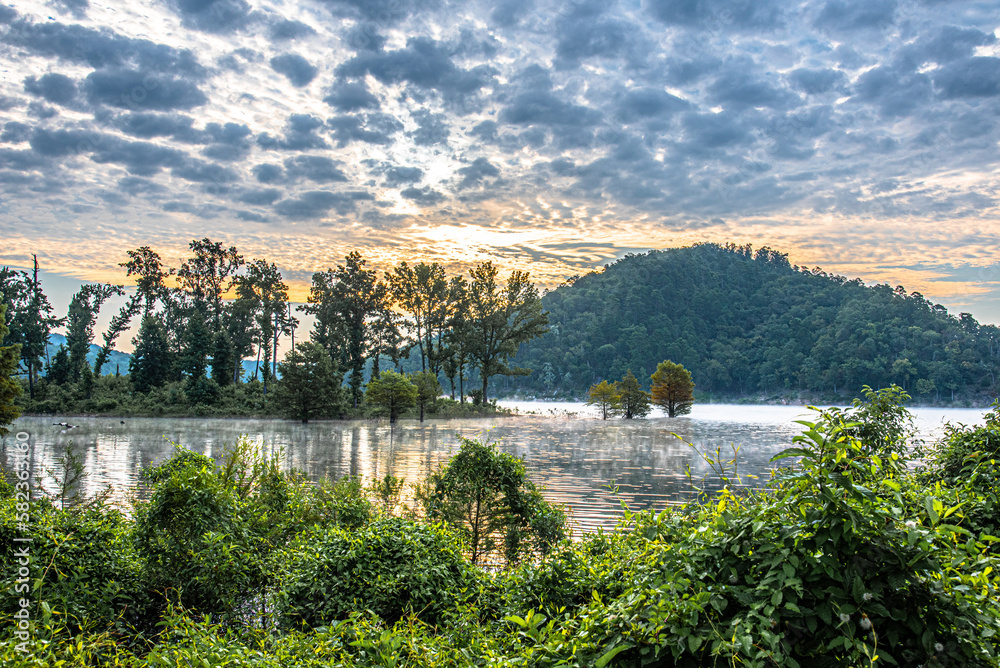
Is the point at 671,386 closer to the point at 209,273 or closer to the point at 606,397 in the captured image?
the point at 606,397

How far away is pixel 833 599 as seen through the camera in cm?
225

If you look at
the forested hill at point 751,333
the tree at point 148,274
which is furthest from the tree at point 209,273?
the forested hill at point 751,333

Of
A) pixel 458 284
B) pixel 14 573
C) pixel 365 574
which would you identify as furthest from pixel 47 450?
pixel 458 284

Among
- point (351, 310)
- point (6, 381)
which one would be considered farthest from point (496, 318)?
point (6, 381)

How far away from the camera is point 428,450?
25.4 m

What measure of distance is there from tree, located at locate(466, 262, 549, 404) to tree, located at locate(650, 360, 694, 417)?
14824 millimetres

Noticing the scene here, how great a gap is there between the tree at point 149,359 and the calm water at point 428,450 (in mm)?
9873

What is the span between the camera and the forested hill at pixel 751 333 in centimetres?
9219

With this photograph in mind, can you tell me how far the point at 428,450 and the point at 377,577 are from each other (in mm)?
21015

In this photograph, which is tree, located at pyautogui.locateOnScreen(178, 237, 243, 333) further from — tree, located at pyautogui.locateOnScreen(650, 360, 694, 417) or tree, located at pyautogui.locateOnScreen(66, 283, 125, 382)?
tree, located at pyautogui.locateOnScreen(650, 360, 694, 417)

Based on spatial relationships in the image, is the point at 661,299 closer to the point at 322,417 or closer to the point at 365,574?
the point at 322,417

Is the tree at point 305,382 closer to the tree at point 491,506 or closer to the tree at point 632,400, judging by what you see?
the tree at point 632,400

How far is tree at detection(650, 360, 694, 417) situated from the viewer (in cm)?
5058

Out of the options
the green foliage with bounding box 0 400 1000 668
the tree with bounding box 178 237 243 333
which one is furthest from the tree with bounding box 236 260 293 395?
the green foliage with bounding box 0 400 1000 668
